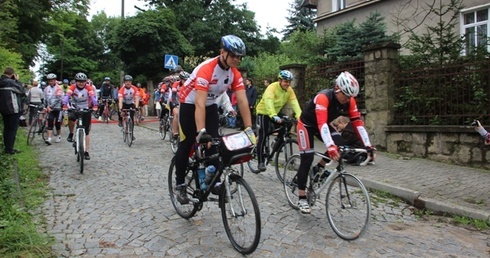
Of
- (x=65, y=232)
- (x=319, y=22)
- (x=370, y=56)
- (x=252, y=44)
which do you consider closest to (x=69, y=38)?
(x=252, y=44)

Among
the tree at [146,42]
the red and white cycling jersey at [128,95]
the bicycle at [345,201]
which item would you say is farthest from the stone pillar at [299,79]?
the tree at [146,42]

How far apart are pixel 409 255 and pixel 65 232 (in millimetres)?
3663

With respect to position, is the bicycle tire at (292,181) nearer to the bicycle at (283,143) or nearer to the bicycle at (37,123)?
the bicycle at (283,143)

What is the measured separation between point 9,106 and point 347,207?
736cm

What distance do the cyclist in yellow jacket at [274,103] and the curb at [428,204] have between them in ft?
6.27

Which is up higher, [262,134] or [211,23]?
[211,23]

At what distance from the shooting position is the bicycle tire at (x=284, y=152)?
712cm

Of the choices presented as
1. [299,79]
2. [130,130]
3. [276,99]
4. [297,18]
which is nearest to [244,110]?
[276,99]

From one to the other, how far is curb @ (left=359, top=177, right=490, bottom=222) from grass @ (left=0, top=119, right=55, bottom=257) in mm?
4893

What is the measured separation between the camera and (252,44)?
36.6m

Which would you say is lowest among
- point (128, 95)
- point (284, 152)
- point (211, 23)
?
point (284, 152)

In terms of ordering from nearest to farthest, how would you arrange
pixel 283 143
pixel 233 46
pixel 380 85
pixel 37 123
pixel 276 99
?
pixel 233 46 → pixel 283 143 → pixel 276 99 → pixel 380 85 → pixel 37 123

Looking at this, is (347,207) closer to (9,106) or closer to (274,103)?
(274,103)

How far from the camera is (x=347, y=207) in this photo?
15.1 feet
